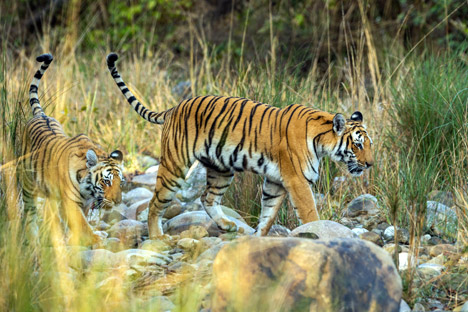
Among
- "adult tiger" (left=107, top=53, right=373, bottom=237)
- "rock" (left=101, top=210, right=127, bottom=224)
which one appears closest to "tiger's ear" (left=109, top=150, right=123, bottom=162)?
"adult tiger" (left=107, top=53, right=373, bottom=237)

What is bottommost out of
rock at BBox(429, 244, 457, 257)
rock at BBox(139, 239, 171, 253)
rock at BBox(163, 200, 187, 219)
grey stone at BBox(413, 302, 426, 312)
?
grey stone at BBox(413, 302, 426, 312)

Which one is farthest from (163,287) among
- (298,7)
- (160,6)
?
(160,6)

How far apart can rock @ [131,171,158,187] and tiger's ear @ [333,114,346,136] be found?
2826 millimetres

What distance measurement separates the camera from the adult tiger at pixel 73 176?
4.93 meters

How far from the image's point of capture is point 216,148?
17.7ft

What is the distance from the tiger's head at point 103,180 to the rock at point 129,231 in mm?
403

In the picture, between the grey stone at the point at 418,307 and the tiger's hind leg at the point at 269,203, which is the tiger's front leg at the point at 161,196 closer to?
the tiger's hind leg at the point at 269,203

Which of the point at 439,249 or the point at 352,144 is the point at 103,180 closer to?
the point at 352,144

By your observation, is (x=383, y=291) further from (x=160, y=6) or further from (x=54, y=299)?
(x=160, y=6)

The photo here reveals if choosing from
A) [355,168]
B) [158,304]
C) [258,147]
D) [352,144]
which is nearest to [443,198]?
[355,168]

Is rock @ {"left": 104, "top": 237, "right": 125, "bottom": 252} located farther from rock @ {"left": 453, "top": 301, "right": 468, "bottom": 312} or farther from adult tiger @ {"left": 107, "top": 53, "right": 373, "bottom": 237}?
rock @ {"left": 453, "top": 301, "right": 468, "bottom": 312}

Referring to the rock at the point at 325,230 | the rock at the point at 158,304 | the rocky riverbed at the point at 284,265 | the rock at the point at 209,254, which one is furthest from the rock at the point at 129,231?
the rock at the point at 158,304

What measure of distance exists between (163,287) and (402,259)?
5.22ft

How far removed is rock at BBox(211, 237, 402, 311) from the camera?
311cm
